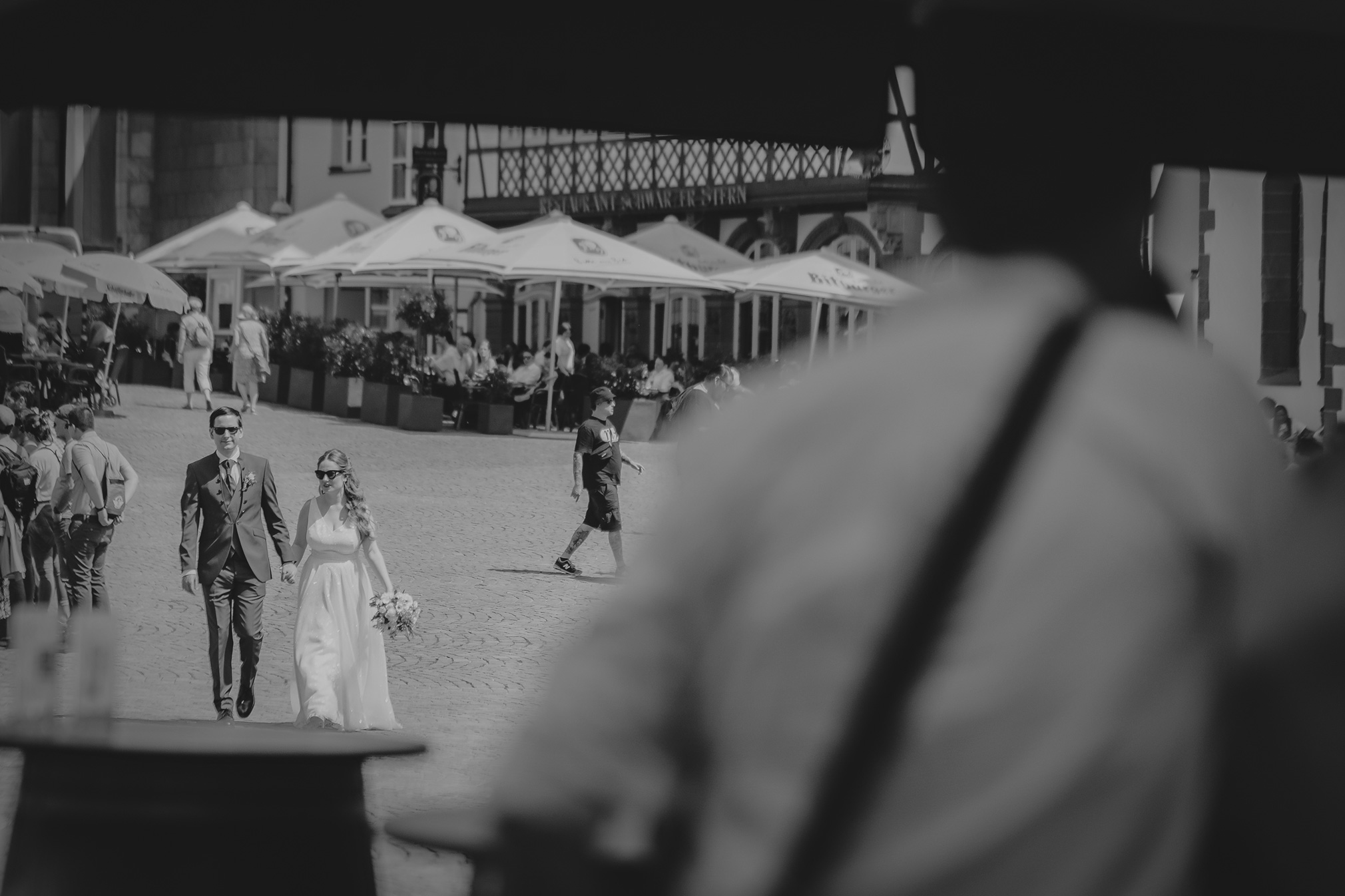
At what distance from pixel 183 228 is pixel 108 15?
48924 millimetres

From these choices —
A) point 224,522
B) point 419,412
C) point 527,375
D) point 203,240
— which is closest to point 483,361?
point 527,375

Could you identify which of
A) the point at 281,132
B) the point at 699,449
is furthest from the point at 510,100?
the point at 281,132

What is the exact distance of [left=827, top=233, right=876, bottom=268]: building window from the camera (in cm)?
3416

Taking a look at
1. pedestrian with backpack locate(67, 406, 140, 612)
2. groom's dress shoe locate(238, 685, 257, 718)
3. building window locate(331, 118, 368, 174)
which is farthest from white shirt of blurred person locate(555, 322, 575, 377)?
building window locate(331, 118, 368, 174)

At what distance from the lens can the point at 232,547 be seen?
10773 millimetres

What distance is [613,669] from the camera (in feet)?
3.86

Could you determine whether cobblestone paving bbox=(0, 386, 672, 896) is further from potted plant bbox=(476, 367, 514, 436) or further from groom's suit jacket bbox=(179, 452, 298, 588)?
groom's suit jacket bbox=(179, 452, 298, 588)

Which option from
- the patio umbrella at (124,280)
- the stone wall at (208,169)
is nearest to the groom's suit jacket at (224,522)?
the patio umbrella at (124,280)

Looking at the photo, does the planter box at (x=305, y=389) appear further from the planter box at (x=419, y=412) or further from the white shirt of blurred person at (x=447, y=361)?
the planter box at (x=419, y=412)

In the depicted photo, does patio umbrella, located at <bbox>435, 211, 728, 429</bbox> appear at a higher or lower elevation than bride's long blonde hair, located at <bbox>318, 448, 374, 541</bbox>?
higher

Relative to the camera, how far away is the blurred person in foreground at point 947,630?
1.07m

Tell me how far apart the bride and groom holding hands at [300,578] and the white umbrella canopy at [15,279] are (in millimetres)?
8949

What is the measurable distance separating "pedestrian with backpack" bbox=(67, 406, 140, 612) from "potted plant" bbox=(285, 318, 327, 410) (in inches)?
650

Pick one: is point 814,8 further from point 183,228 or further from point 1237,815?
point 183,228
